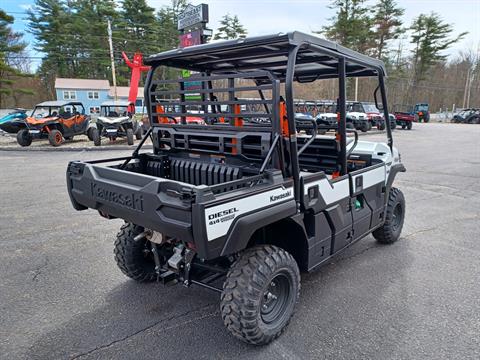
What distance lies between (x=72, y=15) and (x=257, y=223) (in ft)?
151

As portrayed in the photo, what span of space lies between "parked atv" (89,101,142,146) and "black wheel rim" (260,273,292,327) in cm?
1240

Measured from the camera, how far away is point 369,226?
141 inches

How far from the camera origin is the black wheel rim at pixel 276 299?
253 centimetres

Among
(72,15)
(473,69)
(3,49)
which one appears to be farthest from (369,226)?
(473,69)

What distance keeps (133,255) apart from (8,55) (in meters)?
37.9

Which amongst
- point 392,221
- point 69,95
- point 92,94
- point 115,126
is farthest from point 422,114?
point 69,95

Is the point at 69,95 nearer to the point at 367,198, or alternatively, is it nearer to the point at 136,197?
the point at 367,198

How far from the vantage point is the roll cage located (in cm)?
240

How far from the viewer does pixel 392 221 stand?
13.7 feet

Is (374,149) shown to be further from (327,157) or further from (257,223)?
(257,223)

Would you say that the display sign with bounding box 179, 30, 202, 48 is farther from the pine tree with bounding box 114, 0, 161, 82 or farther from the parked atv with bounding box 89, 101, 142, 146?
the pine tree with bounding box 114, 0, 161, 82

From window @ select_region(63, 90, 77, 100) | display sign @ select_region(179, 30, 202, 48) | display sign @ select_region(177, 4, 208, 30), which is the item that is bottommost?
window @ select_region(63, 90, 77, 100)

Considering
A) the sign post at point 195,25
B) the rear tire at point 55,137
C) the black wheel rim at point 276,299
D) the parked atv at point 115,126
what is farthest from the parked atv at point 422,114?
the black wheel rim at point 276,299

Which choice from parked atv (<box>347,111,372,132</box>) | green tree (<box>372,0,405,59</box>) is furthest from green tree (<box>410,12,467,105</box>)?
parked atv (<box>347,111,372,132</box>)
